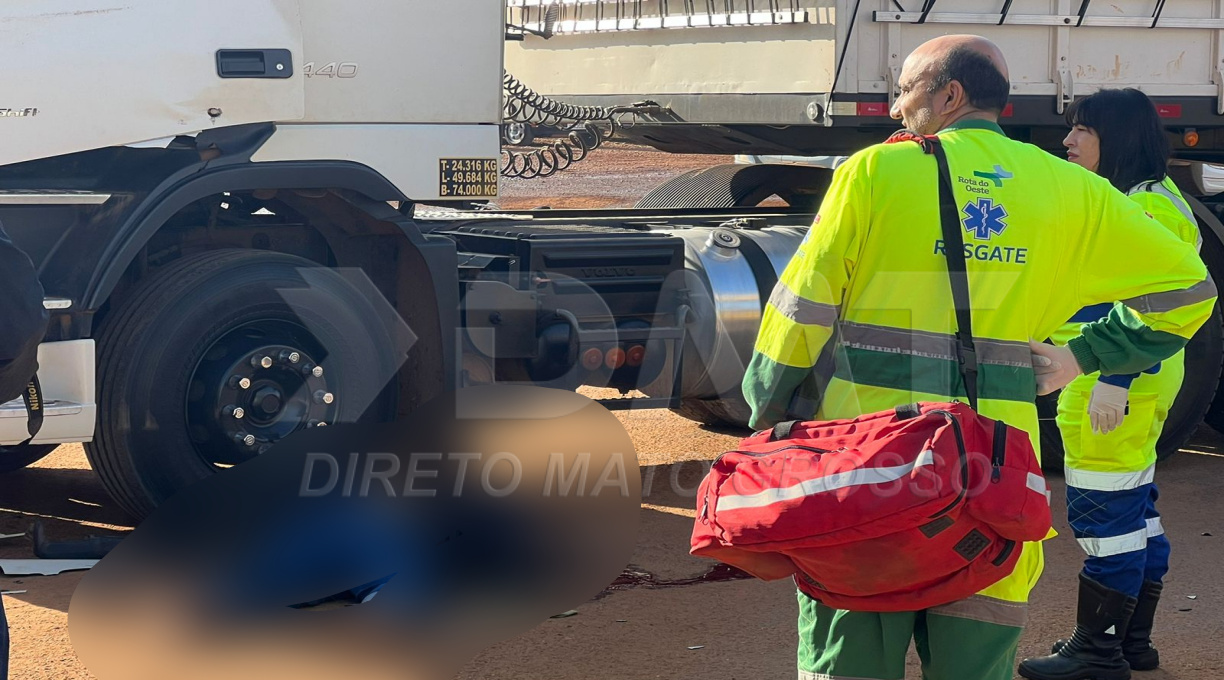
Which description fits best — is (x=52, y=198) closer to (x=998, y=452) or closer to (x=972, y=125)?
(x=972, y=125)

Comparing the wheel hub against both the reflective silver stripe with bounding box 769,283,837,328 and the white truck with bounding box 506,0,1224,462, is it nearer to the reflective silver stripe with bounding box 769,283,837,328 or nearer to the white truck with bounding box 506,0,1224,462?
the white truck with bounding box 506,0,1224,462

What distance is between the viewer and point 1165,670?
4.29 metres

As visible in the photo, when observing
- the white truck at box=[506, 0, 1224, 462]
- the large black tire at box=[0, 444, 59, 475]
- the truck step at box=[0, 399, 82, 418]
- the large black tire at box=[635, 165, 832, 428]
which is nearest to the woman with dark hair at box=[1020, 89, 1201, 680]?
the white truck at box=[506, 0, 1224, 462]

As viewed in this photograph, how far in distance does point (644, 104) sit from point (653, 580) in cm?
284

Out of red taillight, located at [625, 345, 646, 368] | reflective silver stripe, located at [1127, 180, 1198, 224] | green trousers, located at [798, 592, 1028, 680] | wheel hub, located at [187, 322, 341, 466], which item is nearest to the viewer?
green trousers, located at [798, 592, 1028, 680]

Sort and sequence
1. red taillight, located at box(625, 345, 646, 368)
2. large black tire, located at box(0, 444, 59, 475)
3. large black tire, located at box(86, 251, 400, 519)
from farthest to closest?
large black tire, located at box(0, 444, 59, 475) < red taillight, located at box(625, 345, 646, 368) < large black tire, located at box(86, 251, 400, 519)

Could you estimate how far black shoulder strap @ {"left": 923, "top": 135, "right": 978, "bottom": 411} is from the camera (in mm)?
2760

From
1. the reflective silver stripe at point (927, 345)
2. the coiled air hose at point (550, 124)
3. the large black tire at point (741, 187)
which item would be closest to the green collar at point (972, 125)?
the reflective silver stripe at point (927, 345)

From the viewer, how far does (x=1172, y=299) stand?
303cm

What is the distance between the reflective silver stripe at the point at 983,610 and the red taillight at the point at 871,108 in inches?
149

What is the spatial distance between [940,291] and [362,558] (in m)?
2.15

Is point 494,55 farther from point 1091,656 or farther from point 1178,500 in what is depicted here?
point 1178,500

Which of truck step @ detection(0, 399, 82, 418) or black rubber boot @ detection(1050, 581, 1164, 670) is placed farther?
truck step @ detection(0, 399, 82, 418)

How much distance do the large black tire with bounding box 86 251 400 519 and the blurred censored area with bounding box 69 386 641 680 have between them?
19cm
